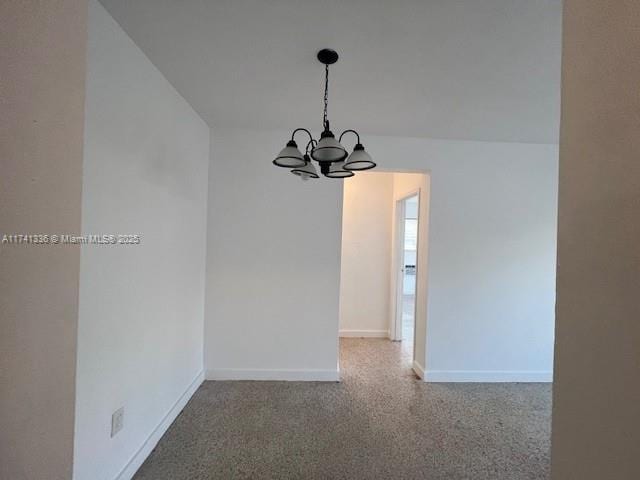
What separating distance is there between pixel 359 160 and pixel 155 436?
86.4 inches

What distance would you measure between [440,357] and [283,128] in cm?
277

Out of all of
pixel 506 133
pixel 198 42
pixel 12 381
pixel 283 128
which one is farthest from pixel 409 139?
pixel 12 381

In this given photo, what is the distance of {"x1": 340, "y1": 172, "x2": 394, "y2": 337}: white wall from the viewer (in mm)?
4699

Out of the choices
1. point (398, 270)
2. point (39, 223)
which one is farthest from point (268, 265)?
point (39, 223)

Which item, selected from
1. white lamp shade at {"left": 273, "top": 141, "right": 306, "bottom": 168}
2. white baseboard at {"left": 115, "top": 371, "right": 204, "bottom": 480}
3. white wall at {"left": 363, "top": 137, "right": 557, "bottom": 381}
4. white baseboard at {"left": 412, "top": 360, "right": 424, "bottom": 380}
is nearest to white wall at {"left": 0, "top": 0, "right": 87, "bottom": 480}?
white lamp shade at {"left": 273, "top": 141, "right": 306, "bottom": 168}

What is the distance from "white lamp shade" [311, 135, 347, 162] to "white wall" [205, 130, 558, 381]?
1456 mm

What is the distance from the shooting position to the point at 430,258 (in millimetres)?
3227

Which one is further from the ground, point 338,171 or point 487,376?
point 338,171

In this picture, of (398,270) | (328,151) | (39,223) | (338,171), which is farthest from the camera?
(398,270)

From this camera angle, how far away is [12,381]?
58 cm

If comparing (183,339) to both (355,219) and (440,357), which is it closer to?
(440,357)

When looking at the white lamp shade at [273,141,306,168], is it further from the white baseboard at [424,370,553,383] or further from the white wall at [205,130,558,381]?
the white baseboard at [424,370,553,383]

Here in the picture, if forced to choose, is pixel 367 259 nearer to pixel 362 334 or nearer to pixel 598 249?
pixel 362 334

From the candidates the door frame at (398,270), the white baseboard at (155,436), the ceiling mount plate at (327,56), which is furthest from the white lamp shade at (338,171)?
the door frame at (398,270)
